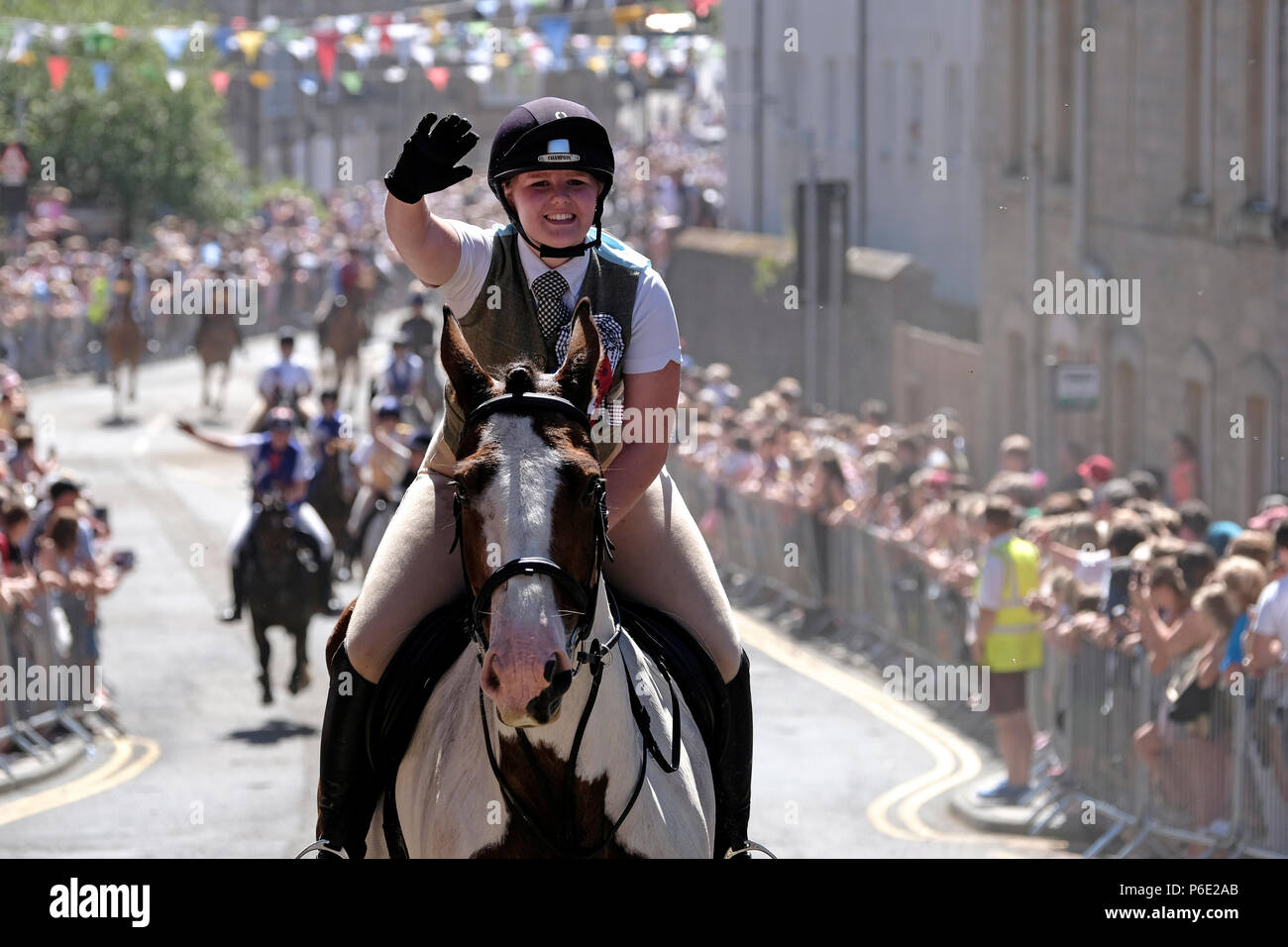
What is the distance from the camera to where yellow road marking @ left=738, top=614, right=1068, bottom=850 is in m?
15.0

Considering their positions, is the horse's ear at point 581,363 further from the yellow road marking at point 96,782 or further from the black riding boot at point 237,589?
the black riding boot at point 237,589

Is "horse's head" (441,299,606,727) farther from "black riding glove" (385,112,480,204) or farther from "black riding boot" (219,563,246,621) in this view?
"black riding boot" (219,563,246,621)

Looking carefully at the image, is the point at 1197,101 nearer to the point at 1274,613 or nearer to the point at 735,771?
the point at 1274,613

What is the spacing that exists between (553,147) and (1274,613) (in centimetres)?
699

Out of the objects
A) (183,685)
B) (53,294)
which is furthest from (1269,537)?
(53,294)

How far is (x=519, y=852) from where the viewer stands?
5.90 metres

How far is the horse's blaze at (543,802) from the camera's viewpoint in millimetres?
5875

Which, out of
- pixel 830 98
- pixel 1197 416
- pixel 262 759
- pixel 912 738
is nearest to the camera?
pixel 912 738

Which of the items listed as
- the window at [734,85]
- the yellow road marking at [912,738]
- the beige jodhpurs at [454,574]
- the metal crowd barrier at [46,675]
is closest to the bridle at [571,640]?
the beige jodhpurs at [454,574]

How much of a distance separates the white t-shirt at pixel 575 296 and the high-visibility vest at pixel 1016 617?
9051 millimetres

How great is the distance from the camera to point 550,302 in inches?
255

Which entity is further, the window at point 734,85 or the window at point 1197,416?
the window at point 734,85

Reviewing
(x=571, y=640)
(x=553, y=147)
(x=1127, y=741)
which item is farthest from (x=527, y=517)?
(x=1127, y=741)
